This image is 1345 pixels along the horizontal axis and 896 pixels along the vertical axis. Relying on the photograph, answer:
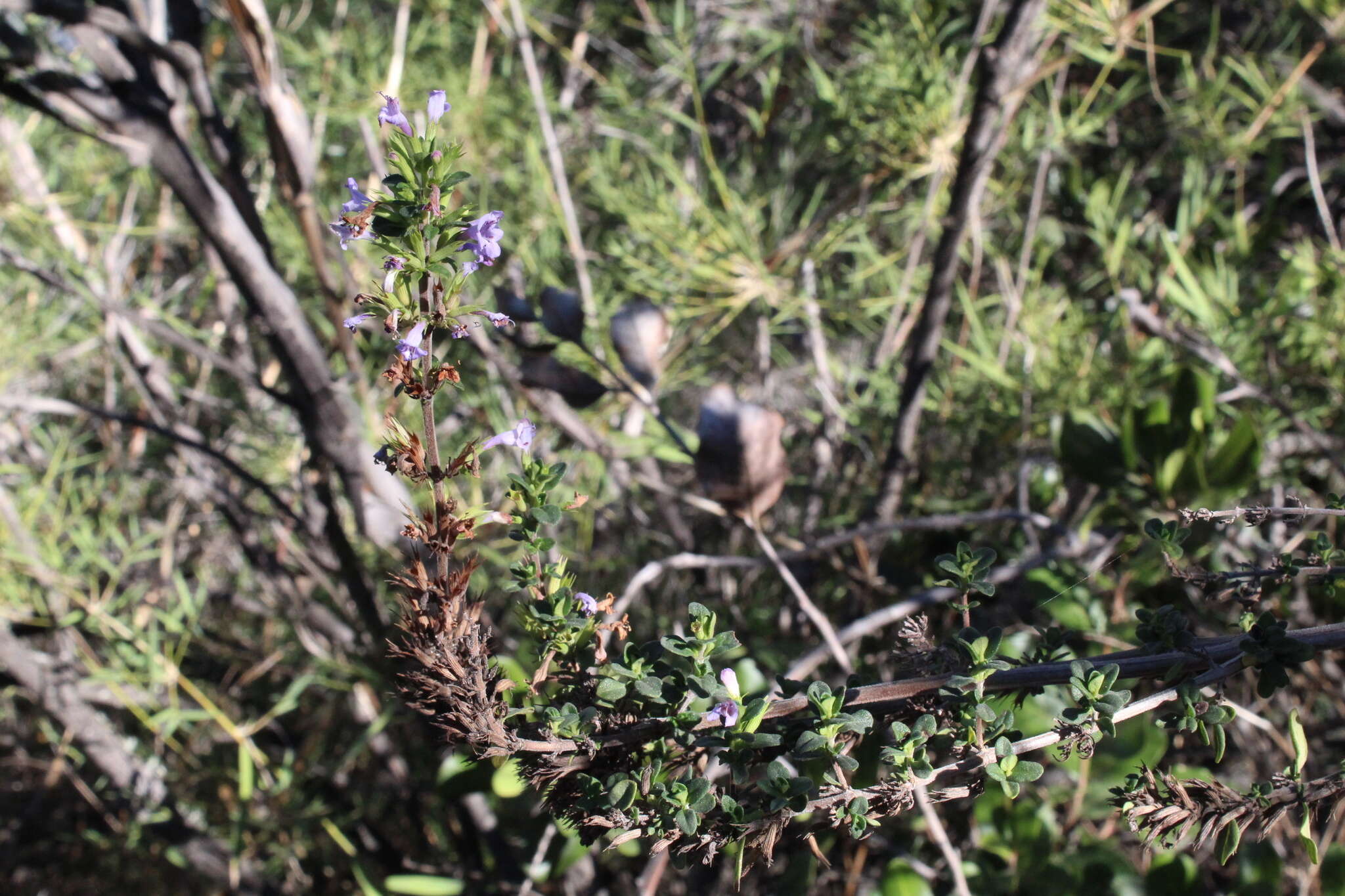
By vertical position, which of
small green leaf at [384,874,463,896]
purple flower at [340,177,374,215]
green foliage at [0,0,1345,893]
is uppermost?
purple flower at [340,177,374,215]

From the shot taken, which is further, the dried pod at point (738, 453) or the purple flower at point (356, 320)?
the dried pod at point (738, 453)

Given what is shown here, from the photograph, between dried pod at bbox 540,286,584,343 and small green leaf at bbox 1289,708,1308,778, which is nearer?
small green leaf at bbox 1289,708,1308,778

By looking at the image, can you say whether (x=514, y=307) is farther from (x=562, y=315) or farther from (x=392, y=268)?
(x=392, y=268)

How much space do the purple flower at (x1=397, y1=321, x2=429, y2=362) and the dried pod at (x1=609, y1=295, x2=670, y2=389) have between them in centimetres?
29

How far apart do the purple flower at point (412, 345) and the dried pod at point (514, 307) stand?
25cm

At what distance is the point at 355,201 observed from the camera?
0.25 metres

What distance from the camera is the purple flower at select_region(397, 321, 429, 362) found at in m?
0.22

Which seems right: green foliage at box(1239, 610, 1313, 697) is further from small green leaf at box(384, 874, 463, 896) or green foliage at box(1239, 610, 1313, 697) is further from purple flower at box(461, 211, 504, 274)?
small green leaf at box(384, 874, 463, 896)

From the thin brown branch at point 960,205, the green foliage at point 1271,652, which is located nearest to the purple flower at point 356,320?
the green foliage at point 1271,652

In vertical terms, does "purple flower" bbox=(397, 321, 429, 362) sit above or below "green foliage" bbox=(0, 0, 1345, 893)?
above

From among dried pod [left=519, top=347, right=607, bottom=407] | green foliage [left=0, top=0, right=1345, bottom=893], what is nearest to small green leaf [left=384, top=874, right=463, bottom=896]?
green foliage [left=0, top=0, right=1345, bottom=893]

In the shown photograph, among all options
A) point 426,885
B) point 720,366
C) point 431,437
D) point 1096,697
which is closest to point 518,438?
point 431,437

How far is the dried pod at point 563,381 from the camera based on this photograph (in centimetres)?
50

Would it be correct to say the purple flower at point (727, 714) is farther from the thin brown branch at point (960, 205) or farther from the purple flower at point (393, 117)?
the thin brown branch at point (960, 205)
